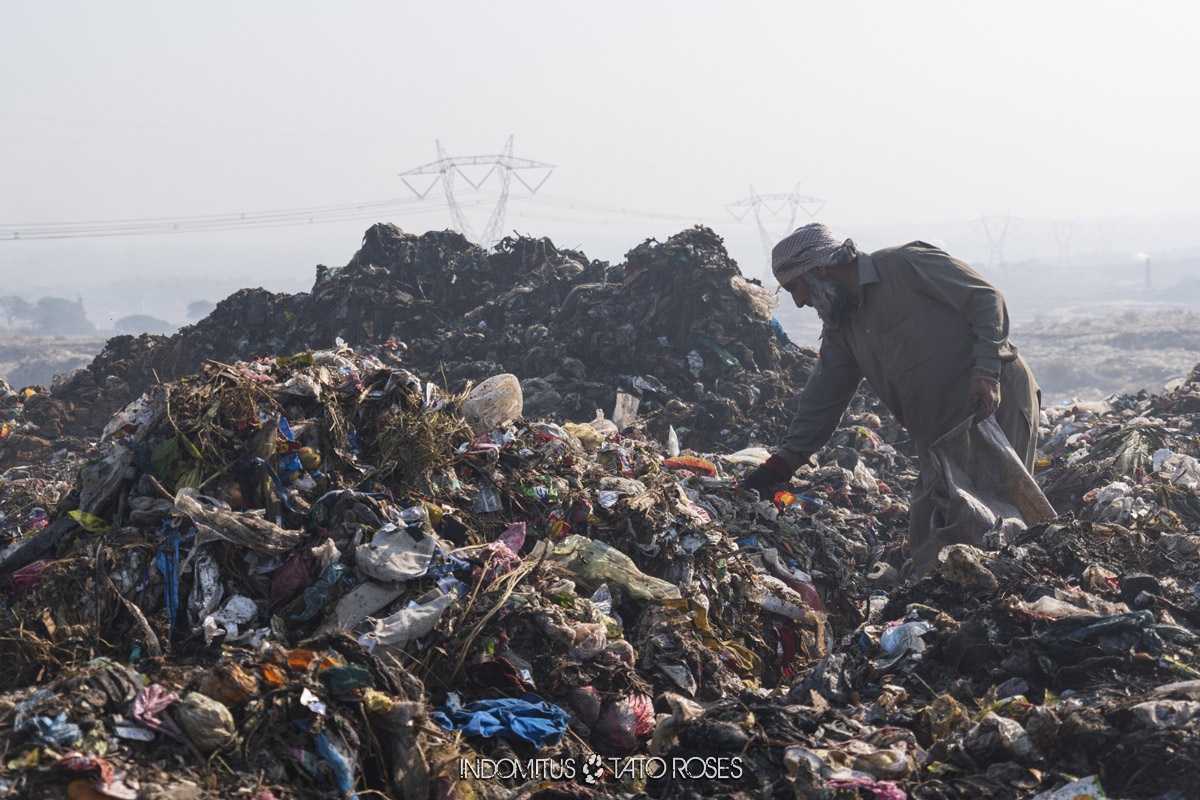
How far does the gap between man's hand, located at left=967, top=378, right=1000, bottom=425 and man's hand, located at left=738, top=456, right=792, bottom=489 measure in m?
1.04

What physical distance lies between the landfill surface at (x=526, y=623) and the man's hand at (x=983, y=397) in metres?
0.59

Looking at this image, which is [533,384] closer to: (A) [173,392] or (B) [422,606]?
(A) [173,392]

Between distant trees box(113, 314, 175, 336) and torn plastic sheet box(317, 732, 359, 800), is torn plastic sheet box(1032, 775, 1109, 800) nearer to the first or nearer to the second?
torn plastic sheet box(317, 732, 359, 800)

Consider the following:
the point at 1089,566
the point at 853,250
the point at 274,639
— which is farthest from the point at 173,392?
the point at 1089,566

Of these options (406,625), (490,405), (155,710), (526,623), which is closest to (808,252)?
(490,405)

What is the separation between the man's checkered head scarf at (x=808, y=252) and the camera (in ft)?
13.6

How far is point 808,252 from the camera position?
4.14m

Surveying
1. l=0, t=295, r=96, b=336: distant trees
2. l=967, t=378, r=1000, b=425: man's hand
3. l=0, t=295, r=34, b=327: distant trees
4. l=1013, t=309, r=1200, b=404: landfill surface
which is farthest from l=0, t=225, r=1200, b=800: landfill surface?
l=0, t=295, r=34, b=327: distant trees

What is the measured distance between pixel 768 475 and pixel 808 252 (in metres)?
1.28

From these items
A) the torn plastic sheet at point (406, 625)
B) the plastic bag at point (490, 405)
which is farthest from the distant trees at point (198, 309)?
the torn plastic sheet at point (406, 625)

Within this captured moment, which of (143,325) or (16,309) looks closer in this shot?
(143,325)

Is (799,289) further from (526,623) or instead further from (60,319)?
(60,319)

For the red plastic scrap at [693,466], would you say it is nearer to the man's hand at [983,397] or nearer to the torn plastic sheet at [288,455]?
the man's hand at [983,397]

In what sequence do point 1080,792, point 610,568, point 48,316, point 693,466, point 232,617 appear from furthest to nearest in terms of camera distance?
point 48,316 < point 693,466 < point 610,568 < point 232,617 < point 1080,792
